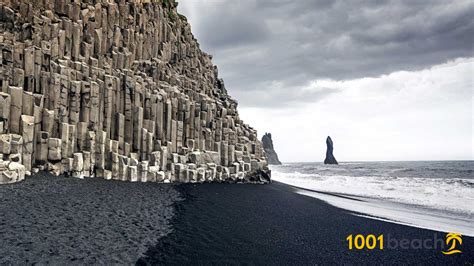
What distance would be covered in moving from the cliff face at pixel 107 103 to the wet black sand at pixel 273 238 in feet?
32.2

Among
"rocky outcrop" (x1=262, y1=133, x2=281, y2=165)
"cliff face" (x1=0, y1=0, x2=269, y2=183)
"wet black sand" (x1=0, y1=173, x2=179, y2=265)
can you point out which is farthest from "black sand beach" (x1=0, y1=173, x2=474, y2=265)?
"rocky outcrop" (x1=262, y1=133, x2=281, y2=165)

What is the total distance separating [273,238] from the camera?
43.1 feet

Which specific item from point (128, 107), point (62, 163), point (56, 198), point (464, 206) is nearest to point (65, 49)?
point (128, 107)

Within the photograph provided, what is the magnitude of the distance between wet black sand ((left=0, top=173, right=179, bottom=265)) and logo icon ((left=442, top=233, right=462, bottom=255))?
13.2 m

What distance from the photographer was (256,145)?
132 ft

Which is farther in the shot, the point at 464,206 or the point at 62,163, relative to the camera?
the point at 464,206

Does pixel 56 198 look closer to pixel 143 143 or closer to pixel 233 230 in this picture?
pixel 233 230

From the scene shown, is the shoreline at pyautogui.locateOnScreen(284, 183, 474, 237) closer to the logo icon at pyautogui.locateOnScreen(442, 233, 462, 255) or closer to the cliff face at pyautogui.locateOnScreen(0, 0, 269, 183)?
the logo icon at pyautogui.locateOnScreen(442, 233, 462, 255)

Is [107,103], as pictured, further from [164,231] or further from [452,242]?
[452,242]

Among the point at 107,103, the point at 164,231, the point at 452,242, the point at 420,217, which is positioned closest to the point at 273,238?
the point at 164,231

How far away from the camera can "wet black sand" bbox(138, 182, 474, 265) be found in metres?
10.7

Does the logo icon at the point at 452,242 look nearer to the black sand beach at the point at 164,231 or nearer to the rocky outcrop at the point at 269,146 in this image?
the black sand beach at the point at 164,231

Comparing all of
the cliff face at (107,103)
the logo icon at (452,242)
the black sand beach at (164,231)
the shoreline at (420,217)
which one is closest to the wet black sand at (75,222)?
the black sand beach at (164,231)

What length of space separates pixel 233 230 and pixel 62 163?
15239mm
